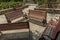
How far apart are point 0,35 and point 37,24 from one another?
3193mm

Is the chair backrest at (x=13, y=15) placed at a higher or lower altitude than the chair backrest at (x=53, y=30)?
lower

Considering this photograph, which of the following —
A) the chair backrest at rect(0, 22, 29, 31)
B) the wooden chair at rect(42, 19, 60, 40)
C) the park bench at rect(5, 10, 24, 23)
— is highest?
the wooden chair at rect(42, 19, 60, 40)

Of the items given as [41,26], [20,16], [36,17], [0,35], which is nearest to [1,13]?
[20,16]

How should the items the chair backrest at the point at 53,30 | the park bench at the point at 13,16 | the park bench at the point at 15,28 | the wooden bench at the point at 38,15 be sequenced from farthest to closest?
the park bench at the point at 13,16 < the wooden bench at the point at 38,15 < the park bench at the point at 15,28 < the chair backrest at the point at 53,30

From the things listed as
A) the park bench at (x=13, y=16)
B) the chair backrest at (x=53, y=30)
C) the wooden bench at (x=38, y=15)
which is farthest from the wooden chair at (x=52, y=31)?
the park bench at (x=13, y=16)

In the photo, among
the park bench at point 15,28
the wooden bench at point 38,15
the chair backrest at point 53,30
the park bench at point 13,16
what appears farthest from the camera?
the park bench at point 13,16

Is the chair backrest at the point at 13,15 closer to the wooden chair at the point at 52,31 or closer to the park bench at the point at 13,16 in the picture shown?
the park bench at the point at 13,16

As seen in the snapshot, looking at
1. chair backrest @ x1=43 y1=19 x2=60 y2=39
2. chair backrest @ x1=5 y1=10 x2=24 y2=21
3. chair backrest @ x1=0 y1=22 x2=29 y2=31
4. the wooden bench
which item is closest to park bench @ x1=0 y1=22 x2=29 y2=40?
chair backrest @ x1=0 y1=22 x2=29 y2=31

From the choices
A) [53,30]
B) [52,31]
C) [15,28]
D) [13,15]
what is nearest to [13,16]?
[13,15]

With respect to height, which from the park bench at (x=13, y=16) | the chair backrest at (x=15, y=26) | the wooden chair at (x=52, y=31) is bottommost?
the park bench at (x=13, y=16)

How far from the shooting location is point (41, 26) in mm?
10461

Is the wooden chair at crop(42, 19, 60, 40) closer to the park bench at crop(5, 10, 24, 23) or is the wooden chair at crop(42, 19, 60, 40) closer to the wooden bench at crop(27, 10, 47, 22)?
the wooden bench at crop(27, 10, 47, 22)

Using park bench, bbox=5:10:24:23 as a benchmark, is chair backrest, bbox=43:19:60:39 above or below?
above

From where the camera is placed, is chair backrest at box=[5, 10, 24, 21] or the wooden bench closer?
the wooden bench
